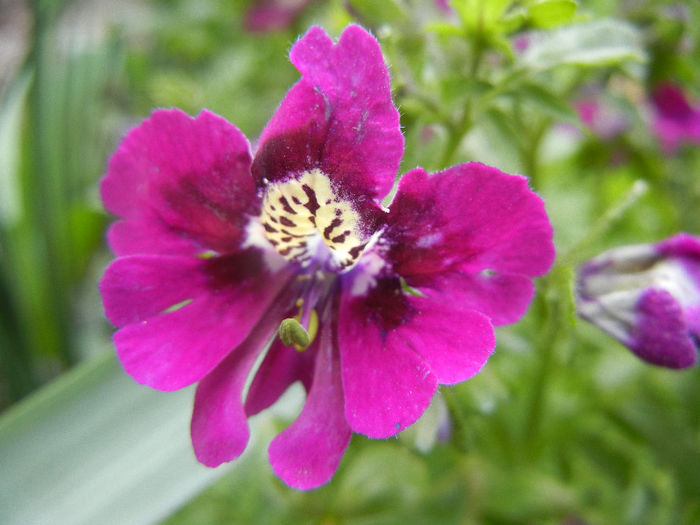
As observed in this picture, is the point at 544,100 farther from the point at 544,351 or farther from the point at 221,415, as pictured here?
the point at 221,415

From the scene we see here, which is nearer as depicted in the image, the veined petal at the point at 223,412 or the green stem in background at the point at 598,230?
the veined petal at the point at 223,412

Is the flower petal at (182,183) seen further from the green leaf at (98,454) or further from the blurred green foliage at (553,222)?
the green leaf at (98,454)

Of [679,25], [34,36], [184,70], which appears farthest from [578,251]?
[184,70]

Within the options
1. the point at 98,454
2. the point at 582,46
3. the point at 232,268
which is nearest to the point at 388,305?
the point at 232,268

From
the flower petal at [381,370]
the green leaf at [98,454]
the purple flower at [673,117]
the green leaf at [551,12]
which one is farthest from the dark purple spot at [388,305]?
the purple flower at [673,117]

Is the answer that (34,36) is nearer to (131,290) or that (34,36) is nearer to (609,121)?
(131,290)

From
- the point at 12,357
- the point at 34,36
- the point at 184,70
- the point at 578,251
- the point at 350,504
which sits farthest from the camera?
the point at 184,70
